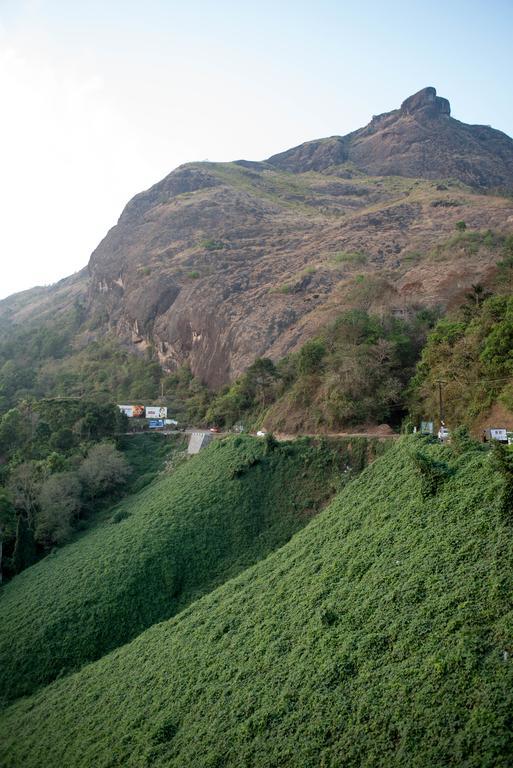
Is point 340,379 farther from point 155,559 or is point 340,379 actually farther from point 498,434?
point 155,559

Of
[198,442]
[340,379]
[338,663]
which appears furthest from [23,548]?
[338,663]

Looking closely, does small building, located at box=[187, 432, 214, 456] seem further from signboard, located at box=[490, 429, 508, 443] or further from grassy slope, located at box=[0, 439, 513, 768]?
signboard, located at box=[490, 429, 508, 443]

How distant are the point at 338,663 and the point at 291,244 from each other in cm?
4771

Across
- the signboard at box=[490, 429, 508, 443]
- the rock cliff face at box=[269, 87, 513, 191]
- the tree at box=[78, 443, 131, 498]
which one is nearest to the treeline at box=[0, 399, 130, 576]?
the tree at box=[78, 443, 131, 498]

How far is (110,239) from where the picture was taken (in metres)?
68.1

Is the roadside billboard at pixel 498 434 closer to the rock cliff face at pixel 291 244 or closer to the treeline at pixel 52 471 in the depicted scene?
the rock cliff face at pixel 291 244

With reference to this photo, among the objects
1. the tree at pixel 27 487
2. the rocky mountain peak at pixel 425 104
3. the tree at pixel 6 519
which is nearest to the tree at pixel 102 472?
the tree at pixel 27 487

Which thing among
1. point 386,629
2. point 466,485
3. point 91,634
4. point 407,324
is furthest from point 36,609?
point 407,324

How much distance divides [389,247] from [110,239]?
1391 inches

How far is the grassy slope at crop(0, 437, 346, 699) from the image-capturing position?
18703 millimetres

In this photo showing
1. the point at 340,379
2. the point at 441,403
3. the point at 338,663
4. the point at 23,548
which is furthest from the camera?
the point at 23,548

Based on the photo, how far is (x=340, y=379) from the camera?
25.4 m

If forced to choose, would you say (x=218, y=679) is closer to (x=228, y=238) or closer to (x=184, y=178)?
(x=228, y=238)

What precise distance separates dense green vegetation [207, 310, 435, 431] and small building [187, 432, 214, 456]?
275 cm
